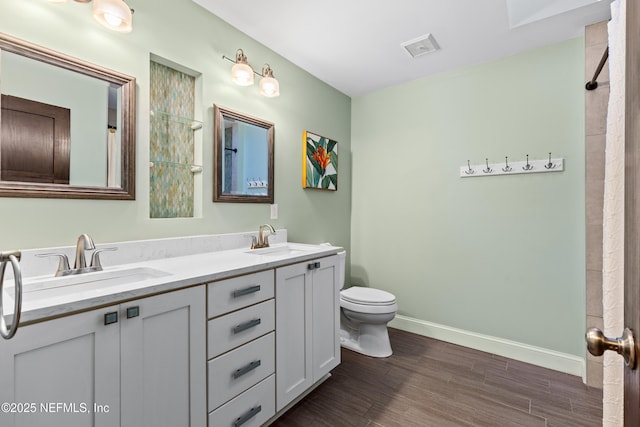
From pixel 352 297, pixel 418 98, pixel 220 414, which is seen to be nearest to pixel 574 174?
pixel 418 98

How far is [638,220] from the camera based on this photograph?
459mm

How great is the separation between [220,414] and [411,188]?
88.3 inches

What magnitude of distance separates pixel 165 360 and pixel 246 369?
0.39 m

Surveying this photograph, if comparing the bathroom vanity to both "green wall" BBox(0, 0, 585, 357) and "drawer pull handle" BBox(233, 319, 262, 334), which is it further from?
"green wall" BBox(0, 0, 585, 357)

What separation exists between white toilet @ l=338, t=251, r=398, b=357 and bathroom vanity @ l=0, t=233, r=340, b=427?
1.71ft

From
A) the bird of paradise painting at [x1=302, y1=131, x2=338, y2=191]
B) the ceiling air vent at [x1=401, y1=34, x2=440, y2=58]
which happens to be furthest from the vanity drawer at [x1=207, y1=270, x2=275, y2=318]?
the ceiling air vent at [x1=401, y1=34, x2=440, y2=58]

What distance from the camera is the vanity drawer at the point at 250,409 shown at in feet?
4.00

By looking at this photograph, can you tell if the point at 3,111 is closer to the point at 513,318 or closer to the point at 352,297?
the point at 352,297

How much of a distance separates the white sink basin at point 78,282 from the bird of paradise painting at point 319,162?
4.80ft

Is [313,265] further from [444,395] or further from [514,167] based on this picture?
[514,167]

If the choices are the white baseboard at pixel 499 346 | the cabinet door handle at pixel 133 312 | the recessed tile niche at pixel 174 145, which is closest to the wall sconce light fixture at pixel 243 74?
the recessed tile niche at pixel 174 145

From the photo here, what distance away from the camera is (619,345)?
1.70ft

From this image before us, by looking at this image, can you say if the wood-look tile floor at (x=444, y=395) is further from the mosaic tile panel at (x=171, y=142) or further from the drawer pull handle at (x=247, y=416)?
the mosaic tile panel at (x=171, y=142)

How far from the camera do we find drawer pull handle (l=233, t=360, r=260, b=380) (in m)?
1.27
